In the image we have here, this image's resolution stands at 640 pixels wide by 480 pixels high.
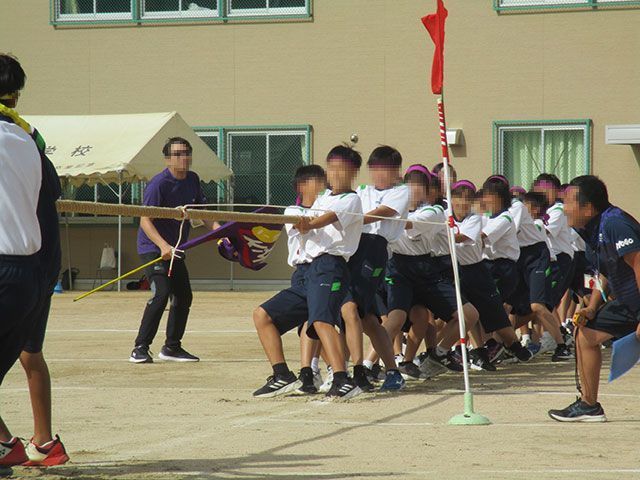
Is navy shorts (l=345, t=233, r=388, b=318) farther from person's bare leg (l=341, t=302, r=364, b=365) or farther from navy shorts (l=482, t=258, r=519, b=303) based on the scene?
navy shorts (l=482, t=258, r=519, b=303)

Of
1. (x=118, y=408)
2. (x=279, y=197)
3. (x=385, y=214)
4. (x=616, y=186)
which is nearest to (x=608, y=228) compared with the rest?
(x=385, y=214)

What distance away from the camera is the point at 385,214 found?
32.6 ft

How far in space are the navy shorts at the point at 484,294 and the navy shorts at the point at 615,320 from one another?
3.20m

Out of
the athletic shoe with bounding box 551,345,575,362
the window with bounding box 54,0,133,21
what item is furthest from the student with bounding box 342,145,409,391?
the window with bounding box 54,0,133,21

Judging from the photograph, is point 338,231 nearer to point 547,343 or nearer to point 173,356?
point 173,356

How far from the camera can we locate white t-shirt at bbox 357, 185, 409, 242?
10.0m

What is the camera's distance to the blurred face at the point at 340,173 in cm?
957

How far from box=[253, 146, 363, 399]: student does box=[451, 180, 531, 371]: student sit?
70.9 inches

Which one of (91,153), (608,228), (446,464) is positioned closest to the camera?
(446,464)

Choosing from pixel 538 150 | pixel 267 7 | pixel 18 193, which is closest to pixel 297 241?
pixel 18 193

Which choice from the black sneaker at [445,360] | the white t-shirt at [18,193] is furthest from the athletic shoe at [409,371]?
the white t-shirt at [18,193]

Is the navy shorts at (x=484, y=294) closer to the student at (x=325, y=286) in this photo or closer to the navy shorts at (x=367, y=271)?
the navy shorts at (x=367, y=271)

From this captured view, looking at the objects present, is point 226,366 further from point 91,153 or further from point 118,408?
point 91,153

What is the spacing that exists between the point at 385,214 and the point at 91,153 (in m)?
13.0
